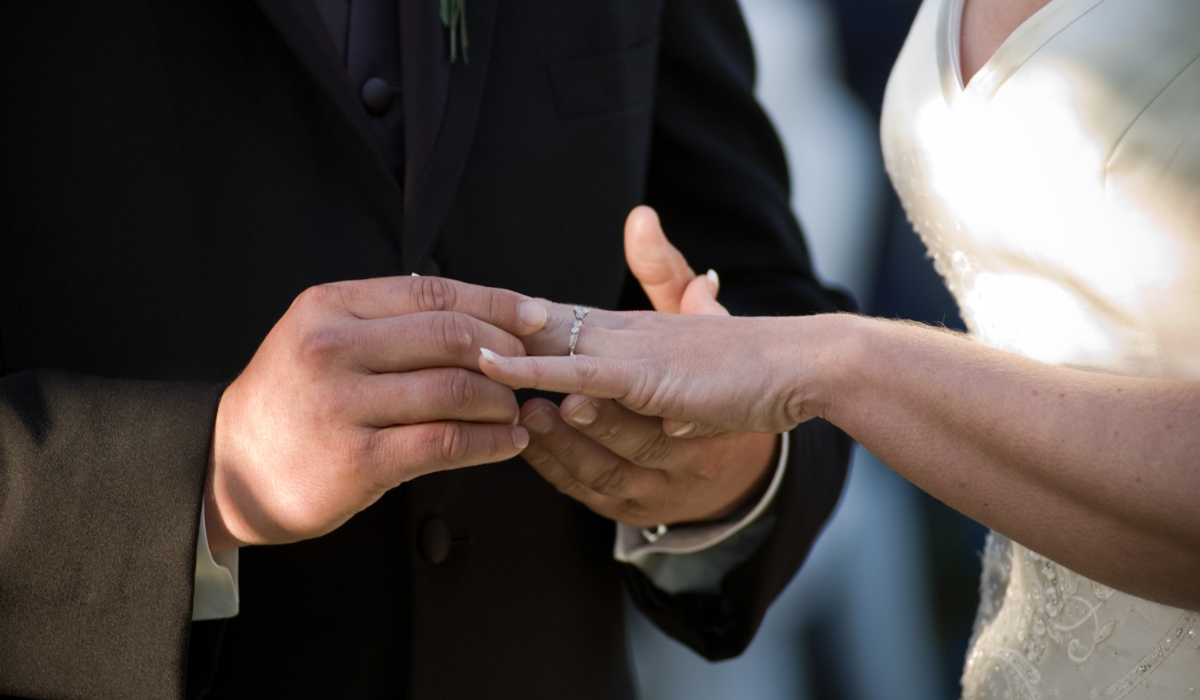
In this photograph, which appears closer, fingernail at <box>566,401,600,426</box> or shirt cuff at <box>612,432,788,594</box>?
fingernail at <box>566,401,600,426</box>

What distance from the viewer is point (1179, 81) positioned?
3.34ft

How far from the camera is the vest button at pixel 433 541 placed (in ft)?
4.48

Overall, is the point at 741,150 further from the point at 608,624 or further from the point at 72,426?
the point at 72,426

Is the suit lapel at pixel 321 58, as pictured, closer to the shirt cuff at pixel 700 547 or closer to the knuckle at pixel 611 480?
the knuckle at pixel 611 480

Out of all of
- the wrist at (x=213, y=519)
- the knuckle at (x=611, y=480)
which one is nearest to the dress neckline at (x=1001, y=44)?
the knuckle at (x=611, y=480)

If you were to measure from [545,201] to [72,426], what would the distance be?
77 cm

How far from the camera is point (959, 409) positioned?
3.39ft

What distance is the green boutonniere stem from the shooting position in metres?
1.33

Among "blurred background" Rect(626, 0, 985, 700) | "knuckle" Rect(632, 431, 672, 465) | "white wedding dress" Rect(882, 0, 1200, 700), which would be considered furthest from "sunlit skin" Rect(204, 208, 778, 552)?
"blurred background" Rect(626, 0, 985, 700)

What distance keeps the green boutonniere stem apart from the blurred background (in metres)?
2.45

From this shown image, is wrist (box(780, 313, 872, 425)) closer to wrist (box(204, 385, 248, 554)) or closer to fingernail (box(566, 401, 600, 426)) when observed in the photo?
fingernail (box(566, 401, 600, 426))

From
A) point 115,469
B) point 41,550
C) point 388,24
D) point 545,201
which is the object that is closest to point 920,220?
point 545,201

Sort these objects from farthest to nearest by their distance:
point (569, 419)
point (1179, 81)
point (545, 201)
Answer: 1. point (545, 201)
2. point (569, 419)
3. point (1179, 81)

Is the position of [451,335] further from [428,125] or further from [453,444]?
[428,125]
